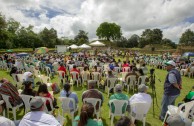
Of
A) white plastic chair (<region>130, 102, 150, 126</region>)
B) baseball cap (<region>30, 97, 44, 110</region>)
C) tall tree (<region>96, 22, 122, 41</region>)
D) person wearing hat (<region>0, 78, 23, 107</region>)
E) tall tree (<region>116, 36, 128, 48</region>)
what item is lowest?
white plastic chair (<region>130, 102, 150, 126</region>)

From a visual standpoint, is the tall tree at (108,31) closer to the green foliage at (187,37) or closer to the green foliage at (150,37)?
the green foliage at (150,37)

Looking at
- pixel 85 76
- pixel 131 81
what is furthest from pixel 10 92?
pixel 131 81

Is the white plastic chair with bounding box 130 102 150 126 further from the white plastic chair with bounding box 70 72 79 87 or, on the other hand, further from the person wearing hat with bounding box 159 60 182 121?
the white plastic chair with bounding box 70 72 79 87

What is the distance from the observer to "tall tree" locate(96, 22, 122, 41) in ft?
289

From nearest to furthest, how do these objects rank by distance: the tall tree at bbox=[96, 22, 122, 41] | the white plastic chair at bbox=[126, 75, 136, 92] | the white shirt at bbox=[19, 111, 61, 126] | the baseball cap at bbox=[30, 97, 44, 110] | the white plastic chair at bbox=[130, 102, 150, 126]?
the white shirt at bbox=[19, 111, 61, 126] → the baseball cap at bbox=[30, 97, 44, 110] → the white plastic chair at bbox=[130, 102, 150, 126] → the white plastic chair at bbox=[126, 75, 136, 92] → the tall tree at bbox=[96, 22, 122, 41]

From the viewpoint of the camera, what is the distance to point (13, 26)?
200ft

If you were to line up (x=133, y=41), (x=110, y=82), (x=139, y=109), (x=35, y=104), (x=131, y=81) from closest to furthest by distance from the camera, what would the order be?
(x=35, y=104) < (x=139, y=109) < (x=110, y=82) < (x=131, y=81) < (x=133, y=41)

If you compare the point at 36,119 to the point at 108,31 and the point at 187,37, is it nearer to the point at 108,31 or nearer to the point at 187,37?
the point at 108,31

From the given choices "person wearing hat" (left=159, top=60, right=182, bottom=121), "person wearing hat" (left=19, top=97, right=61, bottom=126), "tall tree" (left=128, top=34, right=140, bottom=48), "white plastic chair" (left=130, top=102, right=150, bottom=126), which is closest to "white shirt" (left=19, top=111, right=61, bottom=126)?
"person wearing hat" (left=19, top=97, right=61, bottom=126)

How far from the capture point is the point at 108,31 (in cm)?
8781

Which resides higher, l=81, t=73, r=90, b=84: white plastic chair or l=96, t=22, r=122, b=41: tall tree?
l=96, t=22, r=122, b=41: tall tree

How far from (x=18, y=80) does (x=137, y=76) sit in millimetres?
6168

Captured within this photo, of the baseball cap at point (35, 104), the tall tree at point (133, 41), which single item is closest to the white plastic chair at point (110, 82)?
the baseball cap at point (35, 104)

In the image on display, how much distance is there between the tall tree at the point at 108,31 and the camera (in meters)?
88.1
